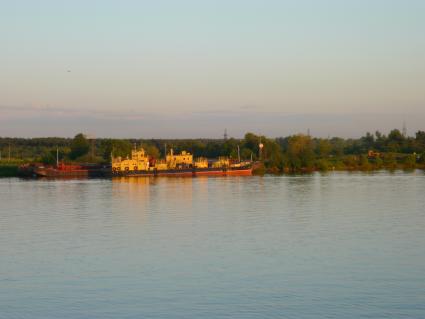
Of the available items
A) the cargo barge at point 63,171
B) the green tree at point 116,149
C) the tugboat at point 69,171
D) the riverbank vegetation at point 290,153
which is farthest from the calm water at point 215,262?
the green tree at point 116,149

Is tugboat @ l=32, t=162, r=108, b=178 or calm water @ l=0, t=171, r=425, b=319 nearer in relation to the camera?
calm water @ l=0, t=171, r=425, b=319

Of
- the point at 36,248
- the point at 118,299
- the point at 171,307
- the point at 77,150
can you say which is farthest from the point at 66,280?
the point at 77,150

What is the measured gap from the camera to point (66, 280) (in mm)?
23297

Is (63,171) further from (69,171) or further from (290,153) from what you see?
(290,153)

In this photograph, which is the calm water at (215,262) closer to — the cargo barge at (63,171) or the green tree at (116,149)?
the cargo barge at (63,171)

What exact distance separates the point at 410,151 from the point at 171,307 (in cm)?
13341

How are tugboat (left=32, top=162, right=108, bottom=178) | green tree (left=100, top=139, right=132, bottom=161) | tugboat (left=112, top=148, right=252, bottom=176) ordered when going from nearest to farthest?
tugboat (left=32, top=162, right=108, bottom=178), tugboat (left=112, top=148, right=252, bottom=176), green tree (left=100, top=139, right=132, bottom=161)

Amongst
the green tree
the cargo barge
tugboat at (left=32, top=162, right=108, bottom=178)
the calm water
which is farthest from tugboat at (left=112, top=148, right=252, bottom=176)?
the calm water

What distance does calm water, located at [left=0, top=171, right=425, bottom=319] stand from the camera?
786 inches

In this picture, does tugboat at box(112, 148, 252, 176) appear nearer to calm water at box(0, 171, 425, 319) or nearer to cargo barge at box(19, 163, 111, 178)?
cargo barge at box(19, 163, 111, 178)

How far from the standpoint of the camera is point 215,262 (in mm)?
26016

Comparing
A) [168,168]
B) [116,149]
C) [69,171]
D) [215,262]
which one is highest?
[116,149]

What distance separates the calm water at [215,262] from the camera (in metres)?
20.0

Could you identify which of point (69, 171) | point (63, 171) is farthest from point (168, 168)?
point (63, 171)
